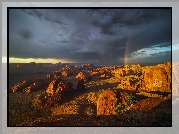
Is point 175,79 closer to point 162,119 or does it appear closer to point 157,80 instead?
point 157,80

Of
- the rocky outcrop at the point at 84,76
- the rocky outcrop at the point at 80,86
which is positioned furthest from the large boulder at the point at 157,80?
the rocky outcrop at the point at 80,86

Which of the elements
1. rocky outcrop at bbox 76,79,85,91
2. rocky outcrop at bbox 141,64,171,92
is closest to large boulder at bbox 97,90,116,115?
rocky outcrop at bbox 76,79,85,91

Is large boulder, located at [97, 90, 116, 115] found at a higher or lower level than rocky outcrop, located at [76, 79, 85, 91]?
lower

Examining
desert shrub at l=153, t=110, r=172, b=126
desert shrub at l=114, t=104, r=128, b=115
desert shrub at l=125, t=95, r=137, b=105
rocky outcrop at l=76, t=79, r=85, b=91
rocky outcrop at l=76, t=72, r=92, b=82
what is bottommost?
desert shrub at l=153, t=110, r=172, b=126

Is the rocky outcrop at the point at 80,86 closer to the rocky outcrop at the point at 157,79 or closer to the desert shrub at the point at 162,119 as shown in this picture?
the rocky outcrop at the point at 157,79

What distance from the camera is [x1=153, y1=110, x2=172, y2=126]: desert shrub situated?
332 centimetres

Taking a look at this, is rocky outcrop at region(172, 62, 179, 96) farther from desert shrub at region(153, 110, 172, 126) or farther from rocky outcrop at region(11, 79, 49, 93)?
rocky outcrop at region(11, 79, 49, 93)

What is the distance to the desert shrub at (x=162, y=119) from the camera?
3.32 m

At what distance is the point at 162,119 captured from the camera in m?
3.32

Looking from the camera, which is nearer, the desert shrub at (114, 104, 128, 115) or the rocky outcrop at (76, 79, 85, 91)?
the desert shrub at (114, 104, 128, 115)

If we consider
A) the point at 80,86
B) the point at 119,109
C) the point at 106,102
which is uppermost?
the point at 80,86

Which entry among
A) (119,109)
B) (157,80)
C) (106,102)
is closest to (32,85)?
(106,102)
